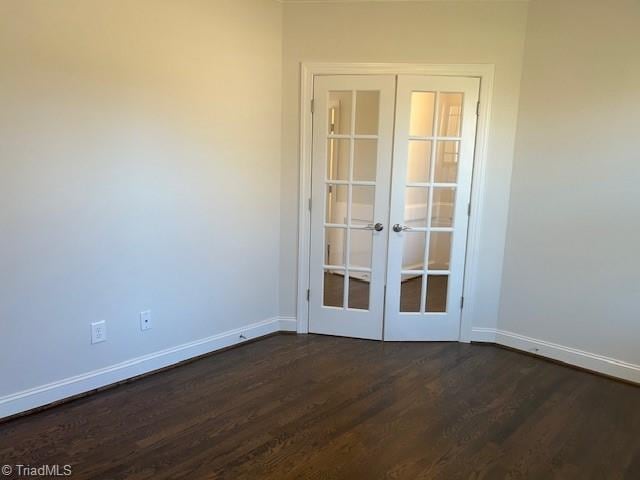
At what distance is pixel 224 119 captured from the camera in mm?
3176

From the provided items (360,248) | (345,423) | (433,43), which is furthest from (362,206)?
(345,423)

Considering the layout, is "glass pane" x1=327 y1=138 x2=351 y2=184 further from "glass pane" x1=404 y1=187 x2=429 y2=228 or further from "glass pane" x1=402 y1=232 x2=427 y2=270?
"glass pane" x1=402 y1=232 x2=427 y2=270

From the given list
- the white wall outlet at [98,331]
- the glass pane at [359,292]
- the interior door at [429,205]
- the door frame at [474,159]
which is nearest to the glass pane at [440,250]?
the interior door at [429,205]

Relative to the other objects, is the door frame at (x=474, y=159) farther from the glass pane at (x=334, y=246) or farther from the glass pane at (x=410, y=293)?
the glass pane at (x=410, y=293)

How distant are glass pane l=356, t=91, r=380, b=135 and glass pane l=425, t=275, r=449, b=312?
1.25 m

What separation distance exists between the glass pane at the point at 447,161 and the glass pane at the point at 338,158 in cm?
70

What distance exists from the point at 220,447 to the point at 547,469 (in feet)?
5.15

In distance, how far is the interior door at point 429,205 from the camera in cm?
336

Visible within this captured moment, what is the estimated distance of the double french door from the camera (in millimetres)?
3381

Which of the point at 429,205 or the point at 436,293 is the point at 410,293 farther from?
the point at 429,205

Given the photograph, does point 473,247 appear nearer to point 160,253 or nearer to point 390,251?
point 390,251

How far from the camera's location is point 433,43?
3.30 m

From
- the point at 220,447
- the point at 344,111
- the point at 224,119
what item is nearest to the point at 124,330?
the point at 220,447

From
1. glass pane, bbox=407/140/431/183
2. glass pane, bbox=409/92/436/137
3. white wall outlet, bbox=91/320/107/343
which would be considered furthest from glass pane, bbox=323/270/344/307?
white wall outlet, bbox=91/320/107/343
